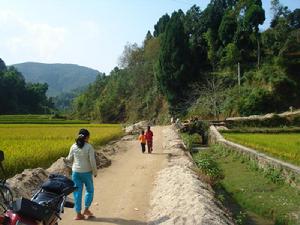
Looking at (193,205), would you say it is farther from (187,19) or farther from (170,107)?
(187,19)

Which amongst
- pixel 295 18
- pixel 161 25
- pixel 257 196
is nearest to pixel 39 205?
pixel 257 196

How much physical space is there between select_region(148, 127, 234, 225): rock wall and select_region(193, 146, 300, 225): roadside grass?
0.89 m

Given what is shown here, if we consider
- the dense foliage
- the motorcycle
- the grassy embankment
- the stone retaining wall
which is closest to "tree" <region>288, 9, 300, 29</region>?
the stone retaining wall

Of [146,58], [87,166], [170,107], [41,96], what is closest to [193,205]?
[87,166]

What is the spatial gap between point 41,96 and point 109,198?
96624mm

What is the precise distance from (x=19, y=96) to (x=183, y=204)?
90.8 m

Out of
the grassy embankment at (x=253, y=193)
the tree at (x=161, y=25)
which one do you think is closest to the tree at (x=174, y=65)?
the tree at (x=161, y=25)

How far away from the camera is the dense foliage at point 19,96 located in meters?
86.7

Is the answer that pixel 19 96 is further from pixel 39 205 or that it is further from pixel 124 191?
pixel 39 205

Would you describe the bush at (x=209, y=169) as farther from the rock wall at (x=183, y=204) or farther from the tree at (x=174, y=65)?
the tree at (x=174, y=65)

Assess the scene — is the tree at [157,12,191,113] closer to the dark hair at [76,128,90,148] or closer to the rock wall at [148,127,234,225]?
the rock wall at [148,127,234,225]

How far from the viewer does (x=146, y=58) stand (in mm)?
76062

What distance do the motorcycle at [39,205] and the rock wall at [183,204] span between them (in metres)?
2.21

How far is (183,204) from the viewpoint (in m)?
9.05
